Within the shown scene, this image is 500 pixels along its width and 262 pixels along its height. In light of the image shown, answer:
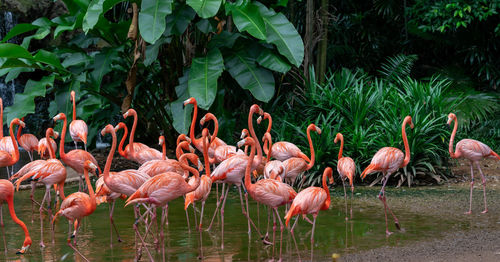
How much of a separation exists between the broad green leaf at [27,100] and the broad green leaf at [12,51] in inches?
19.7

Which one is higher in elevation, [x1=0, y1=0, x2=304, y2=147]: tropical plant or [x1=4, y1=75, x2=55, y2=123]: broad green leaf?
[x1=0, y1=0, x2=304, y2=147]: tropical plant

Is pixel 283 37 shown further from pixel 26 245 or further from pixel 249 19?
pixel 26 245

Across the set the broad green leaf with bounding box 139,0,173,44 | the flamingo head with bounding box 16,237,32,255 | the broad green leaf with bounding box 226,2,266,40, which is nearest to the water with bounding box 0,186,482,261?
the flamingo head with bounding box 16,237,32,255

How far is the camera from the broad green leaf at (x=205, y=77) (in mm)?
8305

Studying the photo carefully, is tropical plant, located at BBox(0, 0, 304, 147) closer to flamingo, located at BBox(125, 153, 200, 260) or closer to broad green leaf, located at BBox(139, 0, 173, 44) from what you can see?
broad green leaf, located at BBox(139, 0, 173, 44)

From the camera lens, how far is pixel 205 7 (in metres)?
8.31

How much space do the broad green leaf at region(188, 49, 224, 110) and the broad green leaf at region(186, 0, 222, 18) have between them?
2.77 ft

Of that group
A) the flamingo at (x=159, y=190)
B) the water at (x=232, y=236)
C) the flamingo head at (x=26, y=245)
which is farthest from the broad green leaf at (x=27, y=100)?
the flamingo at (x=159, y=190)

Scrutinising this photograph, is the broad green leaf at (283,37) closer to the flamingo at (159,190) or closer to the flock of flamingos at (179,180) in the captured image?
the flock of flamingos at (179,180)

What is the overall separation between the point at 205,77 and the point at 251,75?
0.75 m

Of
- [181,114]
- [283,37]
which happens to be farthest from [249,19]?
[181,114]

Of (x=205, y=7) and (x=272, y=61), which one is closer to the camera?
(x=205, y=7)

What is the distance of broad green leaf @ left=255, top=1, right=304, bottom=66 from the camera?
8.64 m

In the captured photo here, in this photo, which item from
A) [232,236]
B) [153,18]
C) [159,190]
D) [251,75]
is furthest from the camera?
[251,75]
